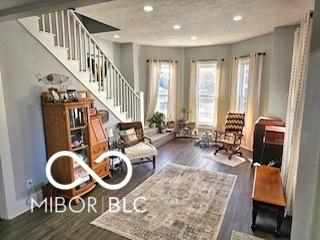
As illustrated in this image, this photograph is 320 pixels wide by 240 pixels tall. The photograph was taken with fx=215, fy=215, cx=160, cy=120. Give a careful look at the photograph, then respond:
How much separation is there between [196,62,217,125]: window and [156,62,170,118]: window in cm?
98

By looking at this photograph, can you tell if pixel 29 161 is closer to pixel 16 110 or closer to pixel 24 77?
pixel 16 110

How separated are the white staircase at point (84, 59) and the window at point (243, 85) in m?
2.76

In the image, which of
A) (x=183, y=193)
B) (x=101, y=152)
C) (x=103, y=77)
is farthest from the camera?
(x=103, y=77)

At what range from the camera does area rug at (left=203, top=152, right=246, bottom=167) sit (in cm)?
468

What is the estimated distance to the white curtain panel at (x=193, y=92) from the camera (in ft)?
22.0

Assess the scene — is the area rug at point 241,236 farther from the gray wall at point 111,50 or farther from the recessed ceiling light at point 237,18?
the gray wall at point 111,50

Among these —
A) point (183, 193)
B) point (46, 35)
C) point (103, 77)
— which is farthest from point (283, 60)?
point (46, 35)

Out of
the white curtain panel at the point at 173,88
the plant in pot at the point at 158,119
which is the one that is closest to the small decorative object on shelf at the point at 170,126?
the white curtain panel at the point at 173,88

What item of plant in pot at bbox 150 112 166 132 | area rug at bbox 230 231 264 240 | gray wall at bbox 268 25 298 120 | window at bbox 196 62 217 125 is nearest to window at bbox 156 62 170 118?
plant in pot at bbox 150 112 166 132

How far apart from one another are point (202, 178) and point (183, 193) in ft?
2.25

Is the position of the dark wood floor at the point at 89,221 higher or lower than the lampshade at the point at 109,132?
lower

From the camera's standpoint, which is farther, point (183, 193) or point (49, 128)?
point (183, 193)

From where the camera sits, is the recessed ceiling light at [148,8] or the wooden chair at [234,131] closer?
the recessed ceiling light at [148,8]

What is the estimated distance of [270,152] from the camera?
3863 mm
